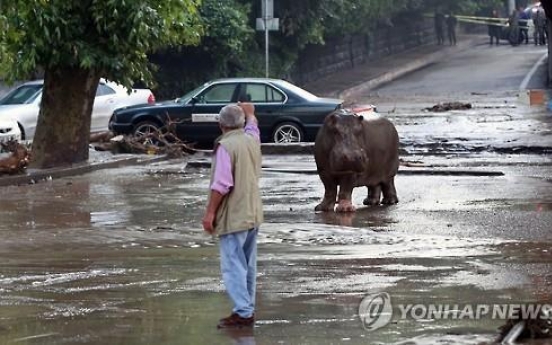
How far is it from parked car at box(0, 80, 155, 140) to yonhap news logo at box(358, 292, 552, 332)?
52.6 ft

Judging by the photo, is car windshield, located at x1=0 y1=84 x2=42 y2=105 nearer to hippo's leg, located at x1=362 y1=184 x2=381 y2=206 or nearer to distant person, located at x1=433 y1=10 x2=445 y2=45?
hippo's leg, located at x1=362 y1=184 x2=381 y2=206

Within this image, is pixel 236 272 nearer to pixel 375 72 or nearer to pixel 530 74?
pixel 530 74

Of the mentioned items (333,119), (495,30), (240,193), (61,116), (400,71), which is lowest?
(400,71)

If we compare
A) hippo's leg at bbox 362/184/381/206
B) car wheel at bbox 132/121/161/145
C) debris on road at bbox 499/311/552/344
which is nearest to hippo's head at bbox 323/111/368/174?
hippo's leg at bbox 362/184/381/206

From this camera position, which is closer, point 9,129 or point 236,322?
point 236,322

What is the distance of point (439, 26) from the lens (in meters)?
64.8

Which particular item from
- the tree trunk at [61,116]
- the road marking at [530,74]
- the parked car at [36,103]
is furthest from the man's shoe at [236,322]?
the road marking at [530,74]

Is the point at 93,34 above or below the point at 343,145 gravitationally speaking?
above

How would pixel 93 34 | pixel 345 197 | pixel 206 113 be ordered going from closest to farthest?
pixel 345 197 → pixel 93 34 → pixel 206 113

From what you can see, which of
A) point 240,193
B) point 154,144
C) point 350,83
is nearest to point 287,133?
point 154,144

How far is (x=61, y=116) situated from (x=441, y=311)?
1382 centimetres

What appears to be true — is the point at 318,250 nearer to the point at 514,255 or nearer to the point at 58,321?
the point at 514,255

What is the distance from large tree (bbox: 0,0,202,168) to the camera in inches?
822

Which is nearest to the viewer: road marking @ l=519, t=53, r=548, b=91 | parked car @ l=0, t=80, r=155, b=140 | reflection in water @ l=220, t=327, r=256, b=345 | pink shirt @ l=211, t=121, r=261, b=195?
reflection in water @ l=220, t=327, r=256, b=345
